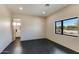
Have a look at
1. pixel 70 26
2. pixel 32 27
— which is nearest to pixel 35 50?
pixel 70 26

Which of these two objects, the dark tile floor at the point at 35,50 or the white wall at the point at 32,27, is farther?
the white wall at the point at 32,27

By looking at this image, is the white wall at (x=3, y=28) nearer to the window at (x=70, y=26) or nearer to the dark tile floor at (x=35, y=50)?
the dark tile floor at (x=35, y=50)

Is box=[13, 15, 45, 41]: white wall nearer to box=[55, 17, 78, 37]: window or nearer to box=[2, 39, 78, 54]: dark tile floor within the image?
box=[2, 39, 78, 54]: dark tile floor

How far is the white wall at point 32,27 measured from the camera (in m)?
8.19

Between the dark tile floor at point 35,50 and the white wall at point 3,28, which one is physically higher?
the white wall at point 3,28

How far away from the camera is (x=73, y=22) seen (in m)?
4.82

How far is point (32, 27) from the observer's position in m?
8.70

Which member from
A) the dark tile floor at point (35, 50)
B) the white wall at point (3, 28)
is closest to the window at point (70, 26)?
the dark tile floor at point (35, 50)

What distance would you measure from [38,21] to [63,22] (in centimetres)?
363

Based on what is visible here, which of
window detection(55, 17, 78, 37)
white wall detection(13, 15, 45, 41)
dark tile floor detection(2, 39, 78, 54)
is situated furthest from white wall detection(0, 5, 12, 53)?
window detection(55, 17, 78, 37)

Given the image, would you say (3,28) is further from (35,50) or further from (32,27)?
(32,27)

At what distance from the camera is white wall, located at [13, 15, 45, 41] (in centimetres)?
819
